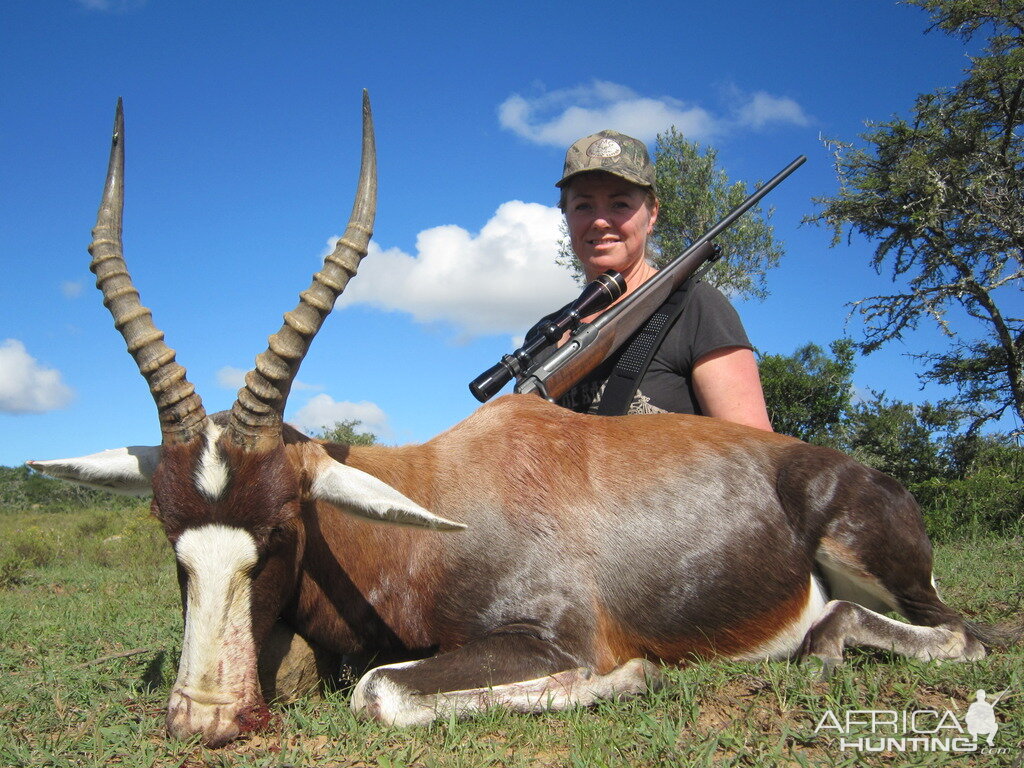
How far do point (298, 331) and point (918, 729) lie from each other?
2.93 m

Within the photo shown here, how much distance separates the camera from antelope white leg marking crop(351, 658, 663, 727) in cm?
322

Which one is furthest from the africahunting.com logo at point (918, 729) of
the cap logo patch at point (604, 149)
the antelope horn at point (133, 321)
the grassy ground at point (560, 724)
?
the cap logo patch at point (604, 149)

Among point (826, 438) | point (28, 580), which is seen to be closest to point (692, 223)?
point (826, 438)

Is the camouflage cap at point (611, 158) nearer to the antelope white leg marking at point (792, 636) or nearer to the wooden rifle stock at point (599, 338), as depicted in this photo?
the wooden rifle stock at point (599, 338)

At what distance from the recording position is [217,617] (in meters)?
3.06

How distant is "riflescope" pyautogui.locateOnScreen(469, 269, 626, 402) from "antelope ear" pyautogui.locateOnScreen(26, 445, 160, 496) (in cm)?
216

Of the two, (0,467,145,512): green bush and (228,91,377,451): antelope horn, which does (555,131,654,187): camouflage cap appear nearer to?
(228,91,377,451): antelope horn

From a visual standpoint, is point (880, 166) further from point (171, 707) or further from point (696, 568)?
point (171, 707)

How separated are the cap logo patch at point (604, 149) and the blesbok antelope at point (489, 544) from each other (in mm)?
2222

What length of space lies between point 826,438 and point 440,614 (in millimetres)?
18194

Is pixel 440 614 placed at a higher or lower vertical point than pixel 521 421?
lower

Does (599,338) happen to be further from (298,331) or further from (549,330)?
(298,331)

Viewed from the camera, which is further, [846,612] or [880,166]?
[880,166]

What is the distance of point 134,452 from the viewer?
3.73 metres
